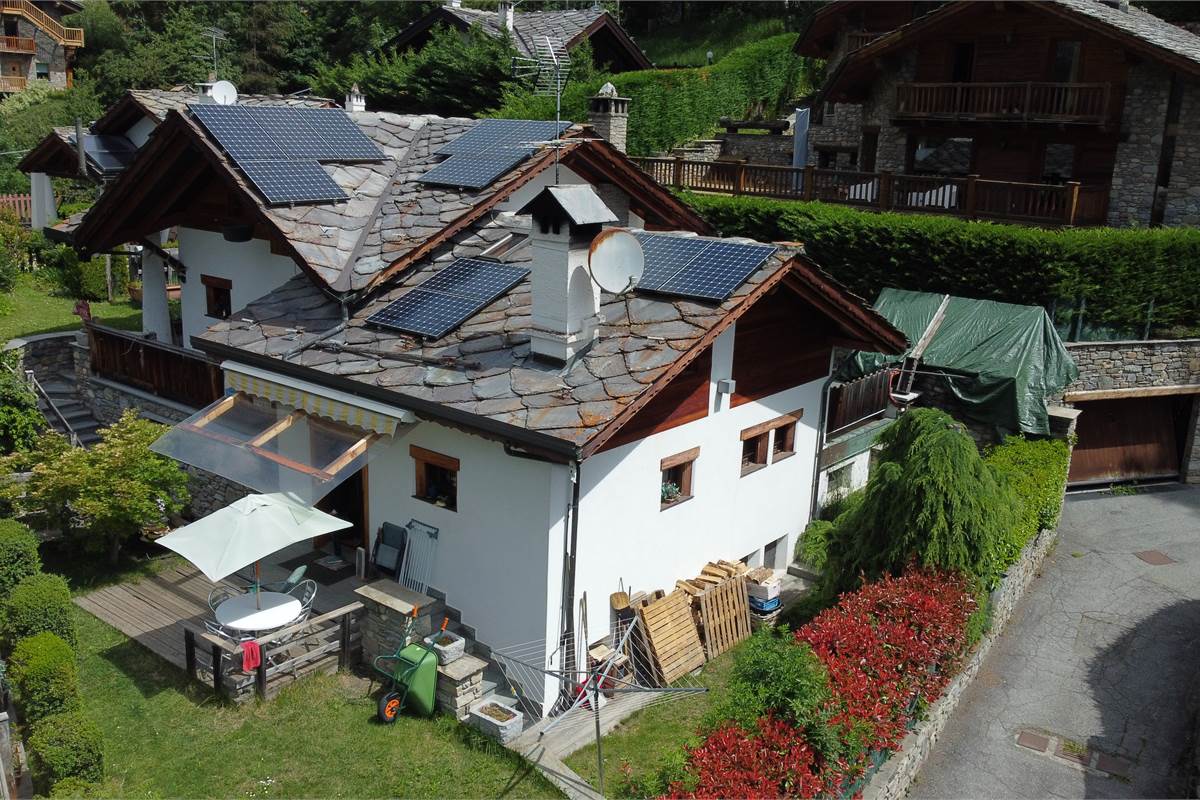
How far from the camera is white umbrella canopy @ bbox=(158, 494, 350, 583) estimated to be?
12523 mm

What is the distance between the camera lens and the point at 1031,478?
17656 millimetres

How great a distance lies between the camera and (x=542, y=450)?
1165 cm

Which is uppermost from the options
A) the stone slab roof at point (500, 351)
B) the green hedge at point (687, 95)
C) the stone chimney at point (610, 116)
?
the green hedge at point (687, 95)

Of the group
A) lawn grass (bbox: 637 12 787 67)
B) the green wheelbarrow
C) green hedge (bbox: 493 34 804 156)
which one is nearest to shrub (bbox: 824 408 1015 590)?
the green wheelbarrow

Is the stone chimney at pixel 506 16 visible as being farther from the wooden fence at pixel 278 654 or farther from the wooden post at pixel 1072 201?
the wooden fence at pixel 278 654

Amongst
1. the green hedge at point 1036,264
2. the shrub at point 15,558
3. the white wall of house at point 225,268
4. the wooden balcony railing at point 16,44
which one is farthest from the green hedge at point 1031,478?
the wooden balcony railing at point 16,44

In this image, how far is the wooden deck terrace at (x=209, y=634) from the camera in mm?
12945

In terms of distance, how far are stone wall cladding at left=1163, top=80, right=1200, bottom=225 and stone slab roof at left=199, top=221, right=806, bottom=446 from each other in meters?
17.2

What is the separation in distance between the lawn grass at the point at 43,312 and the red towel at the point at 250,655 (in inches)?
687

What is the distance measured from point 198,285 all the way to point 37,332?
35.4 feet

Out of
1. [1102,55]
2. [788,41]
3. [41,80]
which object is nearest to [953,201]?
[1102,55]

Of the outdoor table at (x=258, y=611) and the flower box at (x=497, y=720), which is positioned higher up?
the outdoor table at (x=258, y=611)

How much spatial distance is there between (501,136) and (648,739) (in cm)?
1155

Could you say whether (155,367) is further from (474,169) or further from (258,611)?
(258,611)
